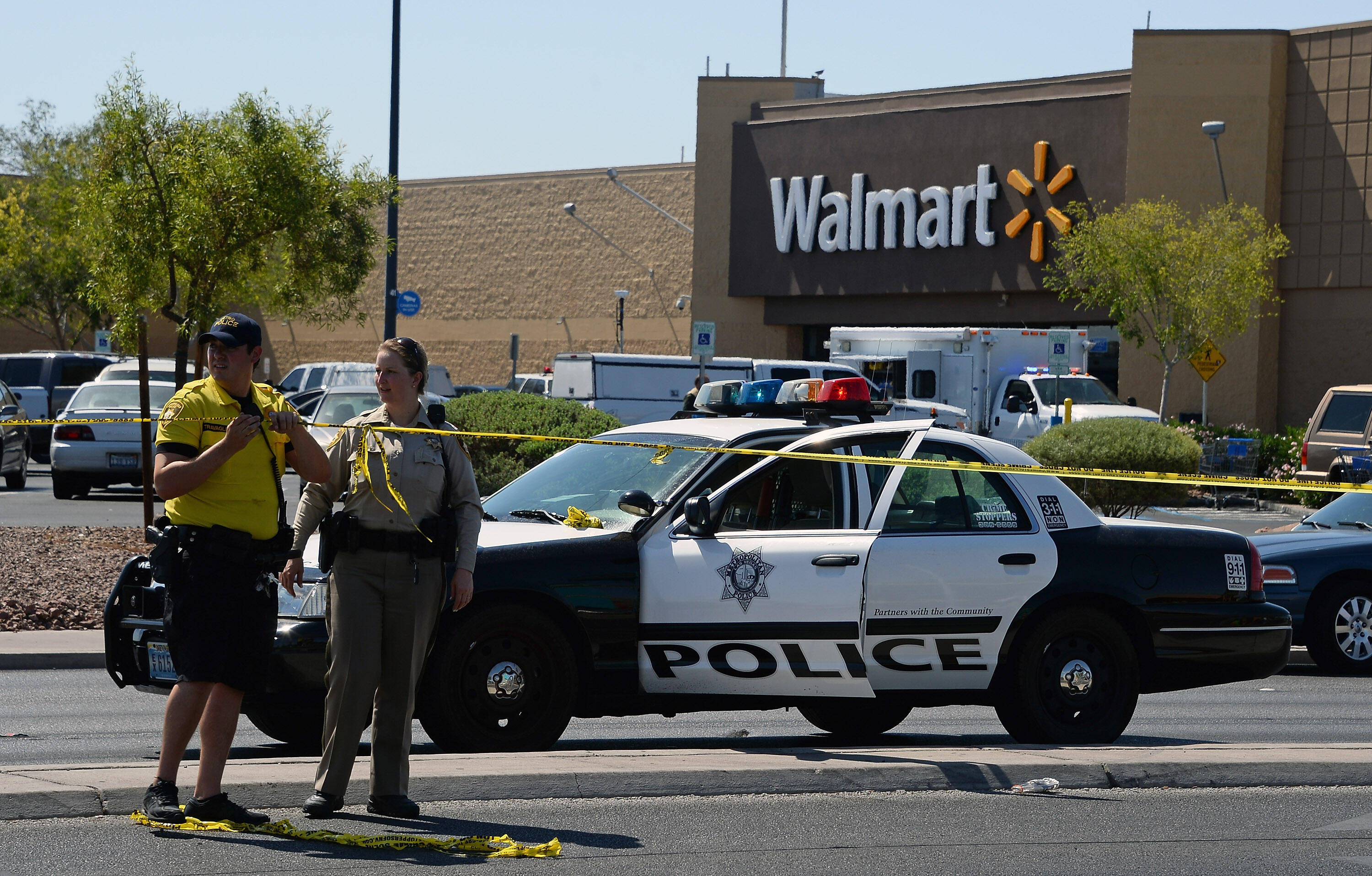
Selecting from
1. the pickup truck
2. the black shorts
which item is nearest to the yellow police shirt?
the black shorts

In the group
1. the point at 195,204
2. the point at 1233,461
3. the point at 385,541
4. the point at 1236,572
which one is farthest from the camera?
the point at 1233,461

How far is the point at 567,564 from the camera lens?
7.37m

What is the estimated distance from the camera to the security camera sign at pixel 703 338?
1056 inches

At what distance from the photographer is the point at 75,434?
21.9m

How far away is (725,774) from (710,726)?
259 cm

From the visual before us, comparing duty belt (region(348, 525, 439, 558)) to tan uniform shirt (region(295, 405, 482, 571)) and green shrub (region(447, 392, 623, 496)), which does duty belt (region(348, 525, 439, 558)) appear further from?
green shrub (region(447, 392, 623, 496))

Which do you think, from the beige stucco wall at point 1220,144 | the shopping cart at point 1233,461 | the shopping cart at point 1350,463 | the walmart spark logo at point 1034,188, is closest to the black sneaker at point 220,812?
the shopping cart at point 1350,463

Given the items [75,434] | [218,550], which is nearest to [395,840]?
[218,550]

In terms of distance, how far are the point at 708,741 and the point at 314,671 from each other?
230cm

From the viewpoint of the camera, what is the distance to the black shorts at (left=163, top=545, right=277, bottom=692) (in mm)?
5562

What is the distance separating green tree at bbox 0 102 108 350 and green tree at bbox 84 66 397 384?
928 inches

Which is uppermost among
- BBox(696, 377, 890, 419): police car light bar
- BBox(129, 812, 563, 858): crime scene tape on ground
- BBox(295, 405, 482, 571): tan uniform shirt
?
BBox(696, 377, 890, 419): police car light bar

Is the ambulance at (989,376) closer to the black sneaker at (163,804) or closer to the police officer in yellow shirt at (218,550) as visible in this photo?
the police officer in yellow shirt at (218,550)

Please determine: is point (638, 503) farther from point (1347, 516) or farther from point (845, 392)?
point (1347, 516)
